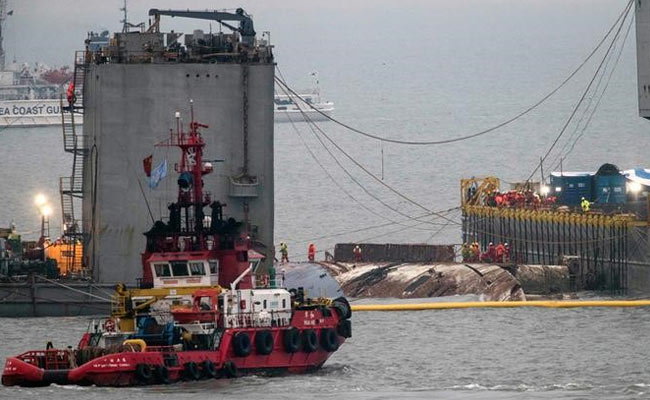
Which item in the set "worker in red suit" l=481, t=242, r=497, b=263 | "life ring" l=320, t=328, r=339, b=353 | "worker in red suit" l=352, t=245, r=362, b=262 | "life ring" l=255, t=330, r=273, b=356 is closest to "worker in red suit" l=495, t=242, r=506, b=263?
"worker in red suit" l=481, t=242, r=497, b=263

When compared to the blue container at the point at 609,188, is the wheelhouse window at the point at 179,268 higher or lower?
lower

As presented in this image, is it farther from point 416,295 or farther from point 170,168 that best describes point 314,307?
point 416,295

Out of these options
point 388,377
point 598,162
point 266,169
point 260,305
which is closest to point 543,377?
point 388,377

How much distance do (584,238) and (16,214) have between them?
5018 centimetres

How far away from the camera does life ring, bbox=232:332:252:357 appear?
2297 inches

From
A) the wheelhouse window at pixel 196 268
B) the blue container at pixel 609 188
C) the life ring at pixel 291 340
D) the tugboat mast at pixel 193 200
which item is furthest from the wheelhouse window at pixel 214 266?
the blue container at pixel 609 188

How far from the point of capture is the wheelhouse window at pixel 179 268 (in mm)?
59562

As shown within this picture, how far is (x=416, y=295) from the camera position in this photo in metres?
85.1

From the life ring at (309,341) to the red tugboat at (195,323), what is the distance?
3 centimetres

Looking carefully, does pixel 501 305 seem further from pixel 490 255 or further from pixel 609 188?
pixel 609 188

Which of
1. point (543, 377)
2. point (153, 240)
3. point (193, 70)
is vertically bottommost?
point (543, 377)

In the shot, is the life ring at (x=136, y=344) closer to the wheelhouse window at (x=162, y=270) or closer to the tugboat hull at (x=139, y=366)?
the tugboat hull at (x=139, y=366)

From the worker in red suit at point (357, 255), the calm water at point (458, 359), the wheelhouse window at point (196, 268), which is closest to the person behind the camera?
the calm water at point (458, 359)

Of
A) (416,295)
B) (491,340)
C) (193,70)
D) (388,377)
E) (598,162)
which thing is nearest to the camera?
(388,377)
